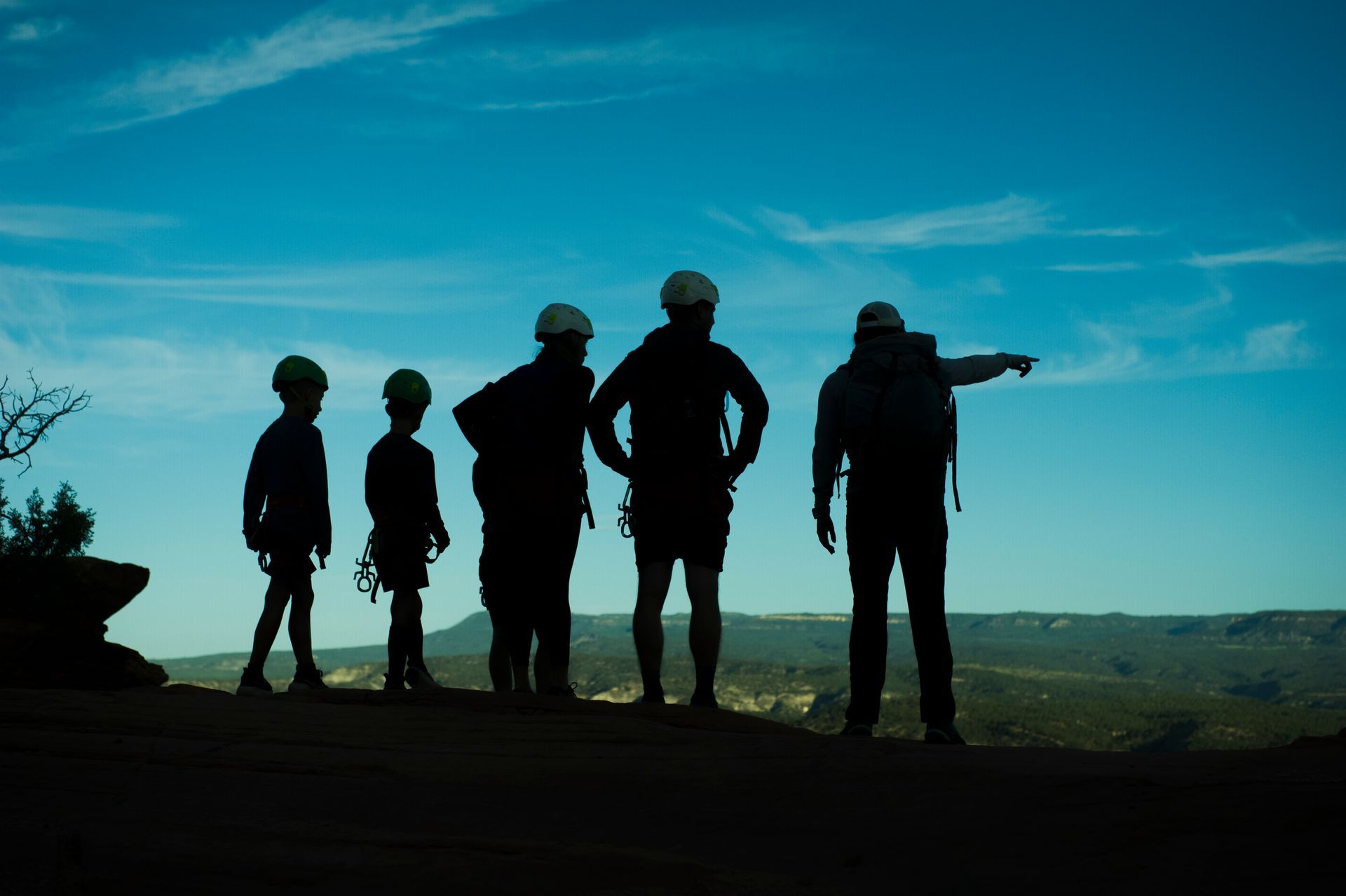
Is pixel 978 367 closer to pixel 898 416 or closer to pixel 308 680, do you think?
pixel 898 416

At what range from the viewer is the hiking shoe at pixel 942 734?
6926mm

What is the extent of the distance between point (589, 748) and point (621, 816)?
1.44m

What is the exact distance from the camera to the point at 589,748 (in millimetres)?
6598

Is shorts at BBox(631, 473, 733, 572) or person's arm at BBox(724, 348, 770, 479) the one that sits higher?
person's arm at BBox(724, 348, 770, 479)

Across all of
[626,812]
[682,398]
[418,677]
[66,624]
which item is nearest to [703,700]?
[682,398]

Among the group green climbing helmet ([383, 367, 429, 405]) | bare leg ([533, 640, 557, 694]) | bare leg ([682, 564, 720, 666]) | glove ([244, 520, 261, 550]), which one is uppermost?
green climbing helmet ([383, 367, 429, 405])

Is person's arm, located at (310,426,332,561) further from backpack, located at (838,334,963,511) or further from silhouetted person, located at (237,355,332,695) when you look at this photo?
backpack, located at (838,334,963,511)

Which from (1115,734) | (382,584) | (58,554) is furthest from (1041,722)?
(382,584)

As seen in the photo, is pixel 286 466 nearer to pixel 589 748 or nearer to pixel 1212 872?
pixel 589 748

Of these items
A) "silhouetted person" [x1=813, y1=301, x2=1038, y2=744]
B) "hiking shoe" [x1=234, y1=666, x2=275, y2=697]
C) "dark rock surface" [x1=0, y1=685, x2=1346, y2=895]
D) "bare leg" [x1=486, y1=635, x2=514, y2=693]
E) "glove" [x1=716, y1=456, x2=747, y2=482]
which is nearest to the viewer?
"dark rock surface" [x1=0, y1=685, x2=1346, y2=895]

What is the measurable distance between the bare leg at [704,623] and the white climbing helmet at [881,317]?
79.5 inches

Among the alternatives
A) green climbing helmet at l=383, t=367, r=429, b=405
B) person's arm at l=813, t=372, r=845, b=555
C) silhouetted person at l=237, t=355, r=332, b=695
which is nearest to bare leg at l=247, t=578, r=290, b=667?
silhouetted person at l=237, t=355, r=332, b=695

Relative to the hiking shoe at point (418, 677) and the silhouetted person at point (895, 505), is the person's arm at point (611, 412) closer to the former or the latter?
the silhouetted person at point (895, 505)

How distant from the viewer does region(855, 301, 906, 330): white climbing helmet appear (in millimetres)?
8055
